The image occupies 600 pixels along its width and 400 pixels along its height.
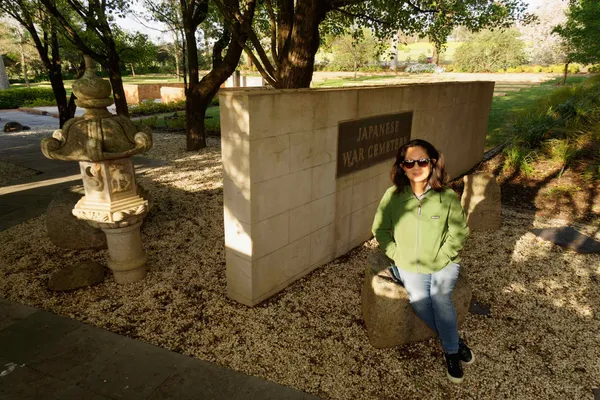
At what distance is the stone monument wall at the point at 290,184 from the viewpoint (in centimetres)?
369

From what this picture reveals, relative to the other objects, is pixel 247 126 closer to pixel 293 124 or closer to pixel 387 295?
pixel 293 124

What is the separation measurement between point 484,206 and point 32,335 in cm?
667

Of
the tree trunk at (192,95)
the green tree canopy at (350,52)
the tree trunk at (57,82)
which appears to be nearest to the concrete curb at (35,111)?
the tree trunk at (57,82)

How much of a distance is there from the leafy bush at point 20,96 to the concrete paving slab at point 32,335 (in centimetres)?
3049

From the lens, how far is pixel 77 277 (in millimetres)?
4613

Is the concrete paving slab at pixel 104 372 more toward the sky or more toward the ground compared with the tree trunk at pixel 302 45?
more toward the ground

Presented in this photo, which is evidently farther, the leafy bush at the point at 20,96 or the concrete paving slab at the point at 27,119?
the leafy bush at the point at 20,96

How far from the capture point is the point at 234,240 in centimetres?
413

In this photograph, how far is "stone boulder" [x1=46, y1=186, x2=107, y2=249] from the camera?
551cm

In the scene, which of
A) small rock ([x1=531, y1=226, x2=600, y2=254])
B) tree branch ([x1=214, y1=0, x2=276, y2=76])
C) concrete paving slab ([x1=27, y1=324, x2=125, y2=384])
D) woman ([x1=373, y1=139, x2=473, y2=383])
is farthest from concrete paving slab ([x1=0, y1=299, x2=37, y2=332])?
small rock ([x1=531, y1=226, x2=600, y2=254])

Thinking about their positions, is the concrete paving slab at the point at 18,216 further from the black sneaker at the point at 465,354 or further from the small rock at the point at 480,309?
the small rock at the point at 480,309

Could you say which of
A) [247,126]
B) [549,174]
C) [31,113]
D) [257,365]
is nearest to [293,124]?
[247,126]

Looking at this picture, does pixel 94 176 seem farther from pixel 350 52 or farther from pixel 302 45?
pixel 350 52

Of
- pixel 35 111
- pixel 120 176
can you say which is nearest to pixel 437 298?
pixel 120 176
